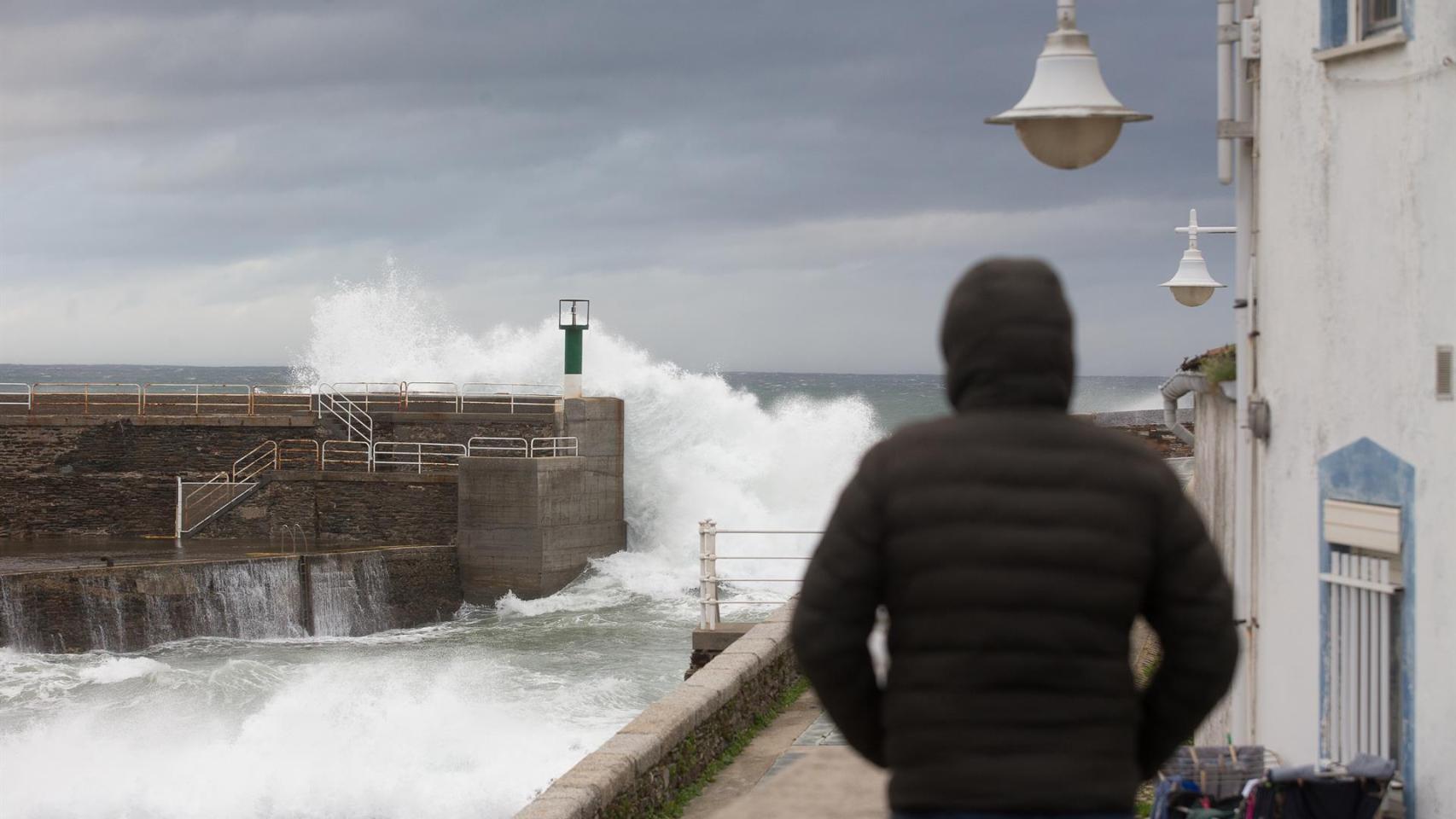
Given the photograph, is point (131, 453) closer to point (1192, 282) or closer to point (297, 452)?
point (297, 452)

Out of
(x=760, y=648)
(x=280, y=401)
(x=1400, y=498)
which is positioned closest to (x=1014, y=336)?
(x=1400, y=498)

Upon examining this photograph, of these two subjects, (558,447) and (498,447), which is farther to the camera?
(498,447)

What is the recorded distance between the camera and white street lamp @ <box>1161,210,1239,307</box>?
472 inches

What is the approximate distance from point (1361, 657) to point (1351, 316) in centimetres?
126

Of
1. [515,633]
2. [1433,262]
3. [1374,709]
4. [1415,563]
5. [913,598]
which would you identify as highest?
[1433,262]

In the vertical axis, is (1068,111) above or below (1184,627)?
above

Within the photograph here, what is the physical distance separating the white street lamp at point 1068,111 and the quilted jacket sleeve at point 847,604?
3.52 m

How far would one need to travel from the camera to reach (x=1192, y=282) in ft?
39.2

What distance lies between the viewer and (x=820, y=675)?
234 cm

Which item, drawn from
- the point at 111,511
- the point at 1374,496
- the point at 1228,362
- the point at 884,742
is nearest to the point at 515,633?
the point at 111,511

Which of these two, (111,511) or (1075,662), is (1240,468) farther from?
(111,511)

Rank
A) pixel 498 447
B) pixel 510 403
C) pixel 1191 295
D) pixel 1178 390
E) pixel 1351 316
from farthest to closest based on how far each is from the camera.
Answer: pixel 510 403 < pixel 498 447 < pixel 1191 295 < pixel 1178 390 < pixel 1351 316

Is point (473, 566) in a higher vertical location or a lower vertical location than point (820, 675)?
lower

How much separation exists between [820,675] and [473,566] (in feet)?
90.2
